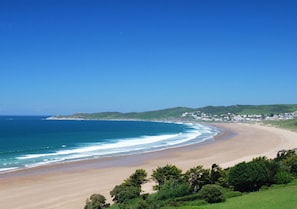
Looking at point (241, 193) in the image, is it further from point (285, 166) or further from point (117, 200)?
point (117, 200)

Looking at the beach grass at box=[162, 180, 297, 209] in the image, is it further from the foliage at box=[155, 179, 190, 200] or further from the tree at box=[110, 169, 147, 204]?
the tree at box=[110, 169, 147, 204]

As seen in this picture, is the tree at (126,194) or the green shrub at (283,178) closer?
the tree at (126,194)

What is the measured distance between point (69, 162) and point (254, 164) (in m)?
28.7

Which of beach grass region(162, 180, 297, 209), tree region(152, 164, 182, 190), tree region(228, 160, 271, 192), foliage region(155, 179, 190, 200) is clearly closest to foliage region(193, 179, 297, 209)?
beach grass region(162, 180, 297, 209)

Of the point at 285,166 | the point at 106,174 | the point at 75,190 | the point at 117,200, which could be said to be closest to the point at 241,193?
the point at 285,166

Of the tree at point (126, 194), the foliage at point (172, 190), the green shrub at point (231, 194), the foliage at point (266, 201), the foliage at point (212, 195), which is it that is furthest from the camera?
the foliage at point (172, 190)

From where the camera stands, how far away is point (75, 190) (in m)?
32.0

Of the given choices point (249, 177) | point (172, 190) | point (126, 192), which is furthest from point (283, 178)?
point (126, 192)

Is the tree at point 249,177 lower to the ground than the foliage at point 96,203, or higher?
higher

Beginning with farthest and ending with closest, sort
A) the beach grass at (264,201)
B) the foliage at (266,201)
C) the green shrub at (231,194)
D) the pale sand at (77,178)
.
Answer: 1. the pale sand at (77,178)
2. the green shrub at (231,194)
3. the foliage at (266,201)
4. the beach grass at (264,201)

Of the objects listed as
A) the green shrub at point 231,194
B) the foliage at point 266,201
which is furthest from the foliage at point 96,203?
the green shrub at point 231,194

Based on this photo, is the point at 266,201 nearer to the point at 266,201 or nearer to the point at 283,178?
the point at 266,201

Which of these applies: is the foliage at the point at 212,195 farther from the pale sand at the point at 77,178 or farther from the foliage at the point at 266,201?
the pale sand at the point at 77,178

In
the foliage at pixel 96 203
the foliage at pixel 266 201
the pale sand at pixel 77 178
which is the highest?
the foliage at pixel 266 201
